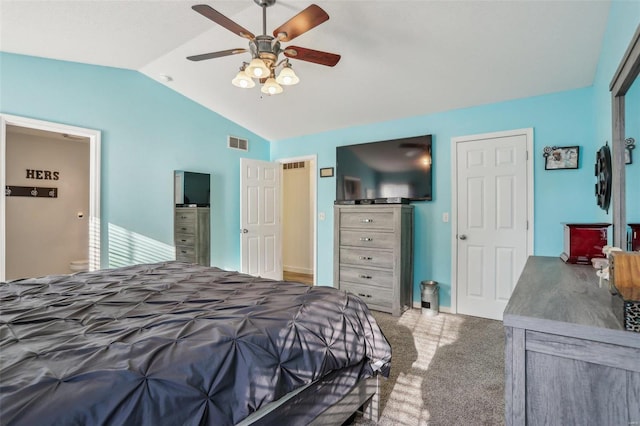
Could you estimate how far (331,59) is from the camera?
2.41 meters

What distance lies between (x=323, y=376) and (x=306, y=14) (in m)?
1.99

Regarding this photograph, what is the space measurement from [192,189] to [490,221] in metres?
3.71

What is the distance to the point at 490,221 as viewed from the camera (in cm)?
360

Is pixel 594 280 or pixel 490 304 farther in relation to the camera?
pixel 490 304

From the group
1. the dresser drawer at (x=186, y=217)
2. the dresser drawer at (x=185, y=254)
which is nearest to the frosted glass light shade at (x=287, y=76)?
the dresser drawer at (x=186, y=217)

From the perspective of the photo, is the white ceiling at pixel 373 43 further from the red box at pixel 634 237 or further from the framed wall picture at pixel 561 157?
the red box at pixel 634 237

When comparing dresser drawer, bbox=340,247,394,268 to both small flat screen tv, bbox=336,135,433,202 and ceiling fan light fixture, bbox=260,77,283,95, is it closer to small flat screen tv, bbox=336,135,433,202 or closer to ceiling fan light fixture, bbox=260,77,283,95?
small flat screen tv, bbox=336,135,433,202

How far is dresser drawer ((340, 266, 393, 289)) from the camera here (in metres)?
3.80

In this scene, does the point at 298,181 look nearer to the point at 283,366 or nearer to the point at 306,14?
the point at 306,14

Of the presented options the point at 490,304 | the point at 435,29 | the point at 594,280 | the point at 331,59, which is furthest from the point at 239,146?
the point at 594,280

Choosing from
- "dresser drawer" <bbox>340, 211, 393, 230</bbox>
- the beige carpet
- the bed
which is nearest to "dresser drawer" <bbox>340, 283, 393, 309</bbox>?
the beige carpet

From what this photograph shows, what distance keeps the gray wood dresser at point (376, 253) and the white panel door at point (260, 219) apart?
4.66 feet

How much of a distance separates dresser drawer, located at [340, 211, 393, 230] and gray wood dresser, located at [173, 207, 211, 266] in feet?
6.33

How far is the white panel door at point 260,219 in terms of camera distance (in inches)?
192
